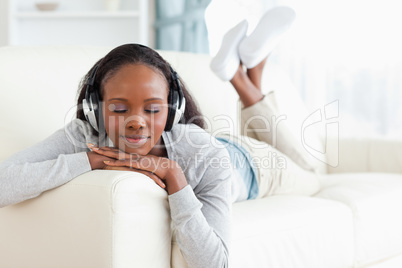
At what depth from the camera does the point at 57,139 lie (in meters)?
1.27

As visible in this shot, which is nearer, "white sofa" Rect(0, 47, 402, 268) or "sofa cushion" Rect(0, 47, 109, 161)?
"white sofa" Rect(0, 47, 402, 268)

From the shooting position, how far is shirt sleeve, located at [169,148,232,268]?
107cm

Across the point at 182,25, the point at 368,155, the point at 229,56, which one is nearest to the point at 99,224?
the point at 229,56

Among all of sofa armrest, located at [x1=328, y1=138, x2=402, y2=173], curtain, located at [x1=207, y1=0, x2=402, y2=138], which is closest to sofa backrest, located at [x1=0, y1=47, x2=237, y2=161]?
sofa armrest, located at [x1=328, y1=138, x2=402, y2=173]

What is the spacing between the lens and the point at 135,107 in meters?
1.14

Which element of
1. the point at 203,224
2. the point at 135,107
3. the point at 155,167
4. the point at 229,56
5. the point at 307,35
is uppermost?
the point at 307,35

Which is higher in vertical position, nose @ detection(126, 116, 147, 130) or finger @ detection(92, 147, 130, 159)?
nose @ detection(126, 116, 147, 130)

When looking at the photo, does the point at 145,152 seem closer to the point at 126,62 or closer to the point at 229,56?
the point at 126,62

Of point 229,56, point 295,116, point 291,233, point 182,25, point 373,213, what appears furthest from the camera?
point 182,25

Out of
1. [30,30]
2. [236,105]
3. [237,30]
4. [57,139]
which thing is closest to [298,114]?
[236,105]

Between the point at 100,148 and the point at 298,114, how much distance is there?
1328mm

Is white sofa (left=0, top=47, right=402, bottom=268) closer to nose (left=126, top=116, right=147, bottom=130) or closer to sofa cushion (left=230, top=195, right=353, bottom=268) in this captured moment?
sofa cushion (left=230, top=195, right=353, bottom=268)

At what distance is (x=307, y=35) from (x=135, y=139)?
237cm

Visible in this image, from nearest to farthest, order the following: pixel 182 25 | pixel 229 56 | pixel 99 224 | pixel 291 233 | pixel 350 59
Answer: pixel 99 224
pixel 291 233
pixel 229 56
pixel 350 59
pixel 182 25
